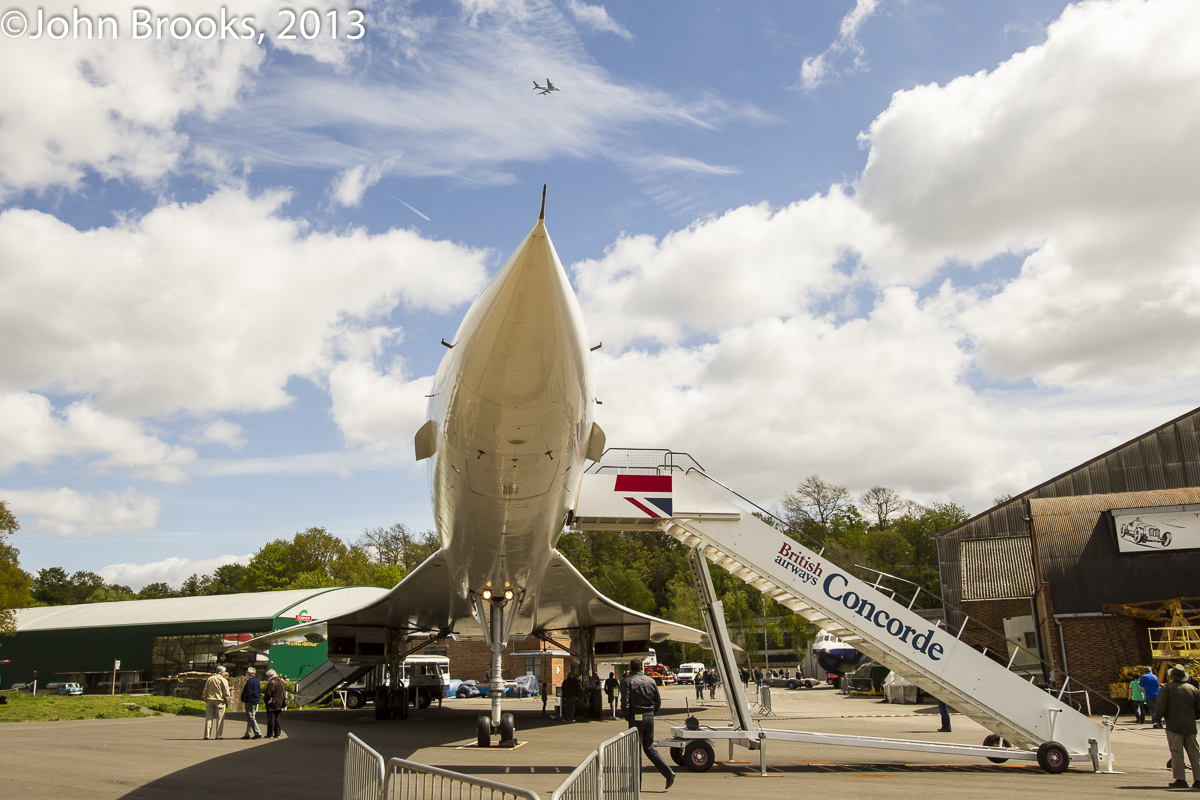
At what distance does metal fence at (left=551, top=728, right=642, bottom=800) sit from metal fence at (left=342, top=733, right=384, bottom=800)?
1.02m

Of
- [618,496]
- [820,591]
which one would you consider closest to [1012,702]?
[820,591]

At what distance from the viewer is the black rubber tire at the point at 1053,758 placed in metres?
9.04

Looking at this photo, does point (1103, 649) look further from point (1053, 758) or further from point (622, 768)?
point (622, 768)

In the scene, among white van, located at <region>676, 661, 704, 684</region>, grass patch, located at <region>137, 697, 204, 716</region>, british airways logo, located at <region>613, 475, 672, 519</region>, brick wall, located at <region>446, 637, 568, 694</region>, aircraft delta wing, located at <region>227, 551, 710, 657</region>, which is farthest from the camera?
white van, located at <region>676, 661, 704, 684</region>

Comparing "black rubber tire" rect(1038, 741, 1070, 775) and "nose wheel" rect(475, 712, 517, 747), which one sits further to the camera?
"nose wheel" rect(475, 712, 517, 747)

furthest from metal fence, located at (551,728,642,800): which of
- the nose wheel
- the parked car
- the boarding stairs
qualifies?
the parked car

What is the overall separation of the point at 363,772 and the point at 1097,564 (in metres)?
21.1

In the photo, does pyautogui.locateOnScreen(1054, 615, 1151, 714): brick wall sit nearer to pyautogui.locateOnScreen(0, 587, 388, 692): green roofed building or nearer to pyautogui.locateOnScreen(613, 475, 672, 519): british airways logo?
pyautogui.locateOnScreen(613, 475, 672, 519): british airways logo

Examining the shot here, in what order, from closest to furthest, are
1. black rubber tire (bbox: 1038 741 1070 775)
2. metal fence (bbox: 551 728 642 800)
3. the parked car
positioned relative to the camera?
metal fence (bbox: 551 728 642 800) → black rubber tire (bbox: 1038 741 1070 775) → the parked car

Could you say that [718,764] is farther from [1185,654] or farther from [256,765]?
[1185,654]

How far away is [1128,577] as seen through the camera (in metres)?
19.8

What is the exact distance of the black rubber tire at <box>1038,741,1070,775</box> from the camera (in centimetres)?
904

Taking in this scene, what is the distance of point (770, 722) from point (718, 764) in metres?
9.41

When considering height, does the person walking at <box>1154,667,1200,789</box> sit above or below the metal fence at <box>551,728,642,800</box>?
below
